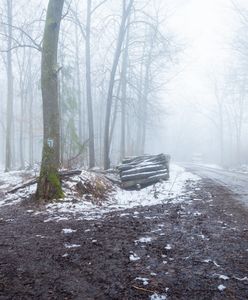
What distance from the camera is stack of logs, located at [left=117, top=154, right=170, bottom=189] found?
11.6 meters

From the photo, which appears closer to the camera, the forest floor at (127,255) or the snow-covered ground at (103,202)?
the forest floor at (127,255)

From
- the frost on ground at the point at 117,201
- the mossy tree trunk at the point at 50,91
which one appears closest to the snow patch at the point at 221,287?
the frost on ground at the point at 117,201

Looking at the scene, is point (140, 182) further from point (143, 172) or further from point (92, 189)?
point (92, 189)

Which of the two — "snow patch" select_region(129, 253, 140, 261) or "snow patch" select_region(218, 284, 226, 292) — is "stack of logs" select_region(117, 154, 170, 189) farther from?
"snow patch" select_region(218, 284, 226, 292)

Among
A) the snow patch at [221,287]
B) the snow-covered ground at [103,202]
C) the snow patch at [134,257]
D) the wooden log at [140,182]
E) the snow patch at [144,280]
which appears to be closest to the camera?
the snow patch at [221,287]

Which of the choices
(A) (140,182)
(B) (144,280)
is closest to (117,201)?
(A) (140,182)

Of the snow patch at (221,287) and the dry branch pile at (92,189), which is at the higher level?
the dry branch pile at (92,189)

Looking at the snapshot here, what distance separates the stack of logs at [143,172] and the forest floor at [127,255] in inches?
174

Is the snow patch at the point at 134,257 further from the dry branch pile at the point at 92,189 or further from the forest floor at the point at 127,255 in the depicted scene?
the dry branch pile at the point at 92,189

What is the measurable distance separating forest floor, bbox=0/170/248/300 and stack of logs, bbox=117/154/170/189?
441 centimetres

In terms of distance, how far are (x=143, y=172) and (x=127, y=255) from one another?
7.56 m

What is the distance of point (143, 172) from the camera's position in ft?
39.0

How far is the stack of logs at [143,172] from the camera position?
1158 centimetres

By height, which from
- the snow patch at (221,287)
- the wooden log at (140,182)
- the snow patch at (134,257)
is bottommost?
the snow patch at (221,287)
